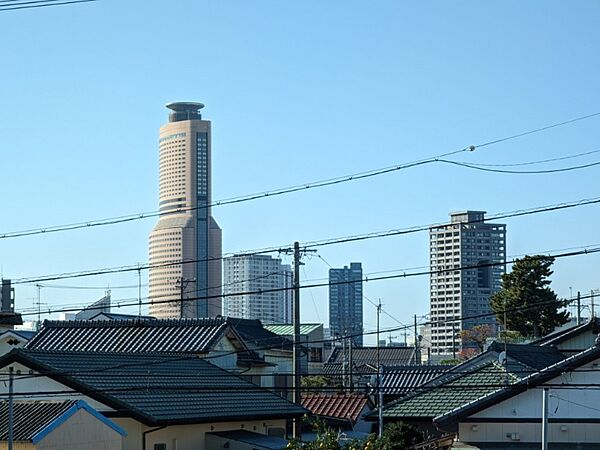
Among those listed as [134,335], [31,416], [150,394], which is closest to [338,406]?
[134,335]

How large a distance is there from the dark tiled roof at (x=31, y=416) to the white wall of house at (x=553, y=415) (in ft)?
36.0

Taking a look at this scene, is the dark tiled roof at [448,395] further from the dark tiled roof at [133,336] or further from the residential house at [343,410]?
the residential house at [343,410]

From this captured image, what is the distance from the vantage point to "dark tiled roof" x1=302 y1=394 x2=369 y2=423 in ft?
178

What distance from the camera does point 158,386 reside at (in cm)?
3616

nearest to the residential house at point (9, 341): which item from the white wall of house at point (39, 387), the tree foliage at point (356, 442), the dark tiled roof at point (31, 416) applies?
the white wall of house at point (39, 387)

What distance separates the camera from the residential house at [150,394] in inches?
1297

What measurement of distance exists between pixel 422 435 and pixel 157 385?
8.95 meters

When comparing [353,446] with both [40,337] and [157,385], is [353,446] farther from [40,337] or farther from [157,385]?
[40,337]

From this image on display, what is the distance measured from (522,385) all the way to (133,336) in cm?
2537

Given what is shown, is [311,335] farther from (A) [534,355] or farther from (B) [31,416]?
(B) [31,416]

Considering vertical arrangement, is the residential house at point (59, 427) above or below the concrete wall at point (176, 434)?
above

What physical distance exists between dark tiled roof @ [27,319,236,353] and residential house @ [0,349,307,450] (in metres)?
8.91

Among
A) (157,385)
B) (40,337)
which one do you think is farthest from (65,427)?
(40,337)

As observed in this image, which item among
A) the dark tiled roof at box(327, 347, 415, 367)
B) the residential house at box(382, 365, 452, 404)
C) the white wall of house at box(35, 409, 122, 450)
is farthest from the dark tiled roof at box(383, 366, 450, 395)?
the dark tiled roof at box(327, 347, 415, 367)
